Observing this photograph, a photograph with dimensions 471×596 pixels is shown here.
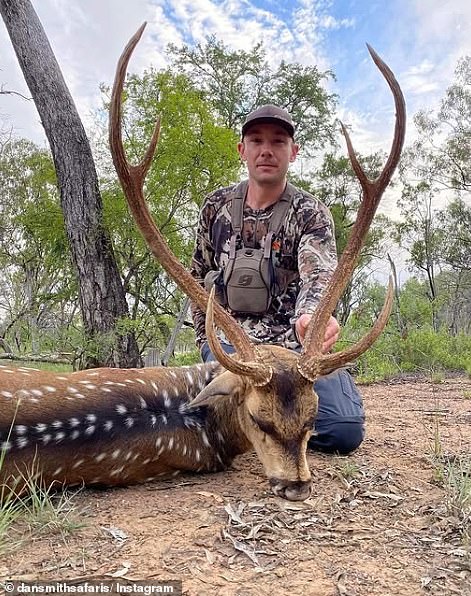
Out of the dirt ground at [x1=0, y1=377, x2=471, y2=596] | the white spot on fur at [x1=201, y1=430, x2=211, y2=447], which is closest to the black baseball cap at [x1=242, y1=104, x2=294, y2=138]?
the white spot on fur at [x1=201, y1=430, x2=211, y2=447]

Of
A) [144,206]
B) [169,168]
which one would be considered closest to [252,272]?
[144,206]

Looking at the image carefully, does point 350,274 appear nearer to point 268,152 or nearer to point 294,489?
point 294,489

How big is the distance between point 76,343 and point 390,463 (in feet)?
16.8

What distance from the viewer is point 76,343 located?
7.88m

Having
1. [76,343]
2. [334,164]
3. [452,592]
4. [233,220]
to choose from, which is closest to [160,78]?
[76,343]

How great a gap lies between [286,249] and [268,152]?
0.87 meters

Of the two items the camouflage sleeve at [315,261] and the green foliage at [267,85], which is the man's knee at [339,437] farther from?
the green foliage at [267,85]

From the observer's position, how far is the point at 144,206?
12.6ft

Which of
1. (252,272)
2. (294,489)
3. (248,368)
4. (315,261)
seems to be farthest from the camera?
(252,272)

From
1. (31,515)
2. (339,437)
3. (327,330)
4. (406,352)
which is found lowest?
(31,515)

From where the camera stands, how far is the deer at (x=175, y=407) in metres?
3.12

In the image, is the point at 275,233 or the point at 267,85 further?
the point at 267,85

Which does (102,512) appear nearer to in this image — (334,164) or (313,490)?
(313,490)

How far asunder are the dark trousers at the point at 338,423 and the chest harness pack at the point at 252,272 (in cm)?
93
